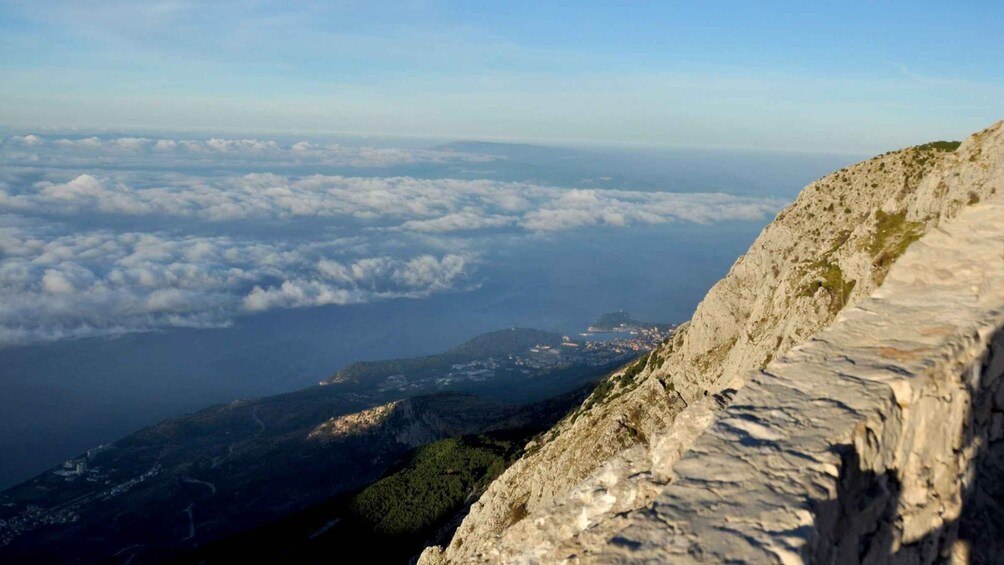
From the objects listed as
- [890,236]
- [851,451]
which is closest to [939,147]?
[890,236]

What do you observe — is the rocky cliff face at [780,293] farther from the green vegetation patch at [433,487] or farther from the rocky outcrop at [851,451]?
the green vegetation patch at [433,487]

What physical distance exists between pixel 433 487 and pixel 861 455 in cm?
7701

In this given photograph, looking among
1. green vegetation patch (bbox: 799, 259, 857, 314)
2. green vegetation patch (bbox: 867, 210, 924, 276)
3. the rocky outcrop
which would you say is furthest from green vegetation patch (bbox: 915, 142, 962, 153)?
the rocky outcrop

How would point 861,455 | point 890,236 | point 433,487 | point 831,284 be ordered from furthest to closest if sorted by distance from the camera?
point 433,487
point 831,284
point 890,236
point 861,455

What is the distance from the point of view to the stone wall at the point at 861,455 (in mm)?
7500

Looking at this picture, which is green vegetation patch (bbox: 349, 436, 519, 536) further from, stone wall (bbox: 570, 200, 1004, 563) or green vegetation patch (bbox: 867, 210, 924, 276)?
stone wall (bbox: 570, 200, 1004, 563)

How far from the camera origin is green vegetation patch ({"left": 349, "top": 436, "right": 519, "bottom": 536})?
7512cm

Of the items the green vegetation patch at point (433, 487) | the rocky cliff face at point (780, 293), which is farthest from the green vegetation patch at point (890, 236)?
the green vegetation patch at point (433, 487)

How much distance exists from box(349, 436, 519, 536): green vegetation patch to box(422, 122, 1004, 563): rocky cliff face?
2784 centimetres

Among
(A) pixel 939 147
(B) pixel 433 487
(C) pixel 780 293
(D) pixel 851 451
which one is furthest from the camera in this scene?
(B) pixel 433 487

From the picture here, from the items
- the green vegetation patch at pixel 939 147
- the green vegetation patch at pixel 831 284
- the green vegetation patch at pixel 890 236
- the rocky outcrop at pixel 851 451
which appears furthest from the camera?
the green vegetation patch at pixel 939 147

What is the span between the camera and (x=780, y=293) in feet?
135

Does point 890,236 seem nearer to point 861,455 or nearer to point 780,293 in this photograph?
point 780,293

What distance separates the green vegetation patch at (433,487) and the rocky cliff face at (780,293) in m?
27.8
